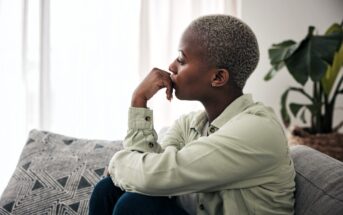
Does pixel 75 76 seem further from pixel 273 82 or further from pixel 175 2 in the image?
pixel 273 82

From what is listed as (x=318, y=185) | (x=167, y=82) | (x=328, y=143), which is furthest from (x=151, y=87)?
(x=328, y=143)

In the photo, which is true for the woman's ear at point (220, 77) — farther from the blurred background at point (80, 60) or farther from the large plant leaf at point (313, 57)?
the blurred background at point (80, 60)

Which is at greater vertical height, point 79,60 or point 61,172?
point 79,60

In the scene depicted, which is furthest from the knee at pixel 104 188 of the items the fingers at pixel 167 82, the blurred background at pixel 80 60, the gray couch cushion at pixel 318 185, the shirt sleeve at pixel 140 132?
the blurred background at pixel 80 60

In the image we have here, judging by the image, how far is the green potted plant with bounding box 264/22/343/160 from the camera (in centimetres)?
215

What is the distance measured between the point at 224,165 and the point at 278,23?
2263 mm

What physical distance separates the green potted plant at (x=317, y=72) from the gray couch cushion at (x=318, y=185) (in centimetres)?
109

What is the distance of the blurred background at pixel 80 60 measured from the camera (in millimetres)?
2250

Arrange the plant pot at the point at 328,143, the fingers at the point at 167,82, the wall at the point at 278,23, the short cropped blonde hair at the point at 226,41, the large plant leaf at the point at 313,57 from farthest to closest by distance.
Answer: the wall at the point at 278,23, the plant pot at the point at 328,143, the large plant leaf at the point at 313,57, the fingers at the point at 167,82, the short cropped blonde hair at the point at 226,41

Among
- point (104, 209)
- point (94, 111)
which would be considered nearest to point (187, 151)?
point (104, 209)

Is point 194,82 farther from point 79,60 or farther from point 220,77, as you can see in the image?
point 79,60

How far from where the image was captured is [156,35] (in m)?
2.59

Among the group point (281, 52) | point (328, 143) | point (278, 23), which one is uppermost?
point (278, 23)

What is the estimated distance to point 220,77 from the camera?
1083 mm
